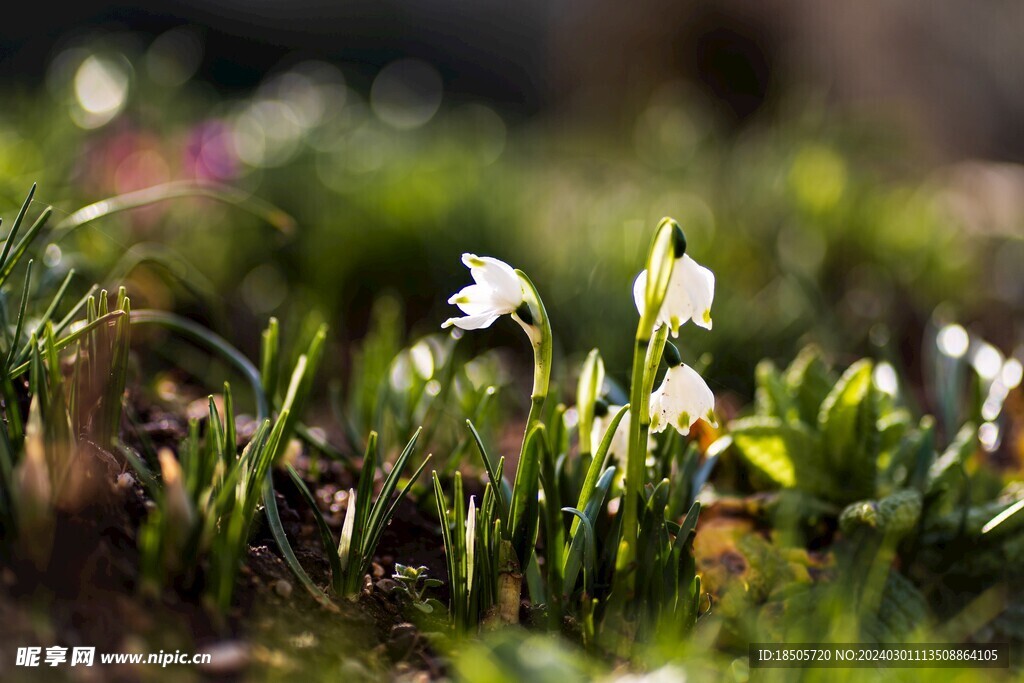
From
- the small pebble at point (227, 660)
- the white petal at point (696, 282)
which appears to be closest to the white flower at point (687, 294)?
the white petal at point (696, 282)

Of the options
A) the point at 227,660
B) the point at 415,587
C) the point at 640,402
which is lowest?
the point at 227,660

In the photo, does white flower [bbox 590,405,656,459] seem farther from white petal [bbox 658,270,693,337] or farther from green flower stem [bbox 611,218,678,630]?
white petal [bbox 658,270,693,337]

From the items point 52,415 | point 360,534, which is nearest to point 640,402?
point 360,534

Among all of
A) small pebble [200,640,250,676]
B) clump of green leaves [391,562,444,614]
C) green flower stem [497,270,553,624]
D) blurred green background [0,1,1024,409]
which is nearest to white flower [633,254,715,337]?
green flower stem [497,270,553,624]

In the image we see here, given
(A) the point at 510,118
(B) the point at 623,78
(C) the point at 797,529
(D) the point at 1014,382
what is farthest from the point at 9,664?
(A) the point at 510,118

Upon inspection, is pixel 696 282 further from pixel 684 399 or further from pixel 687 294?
pixel 684 399

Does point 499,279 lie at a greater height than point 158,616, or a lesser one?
greater

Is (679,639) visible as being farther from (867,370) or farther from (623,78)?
(623,78)
